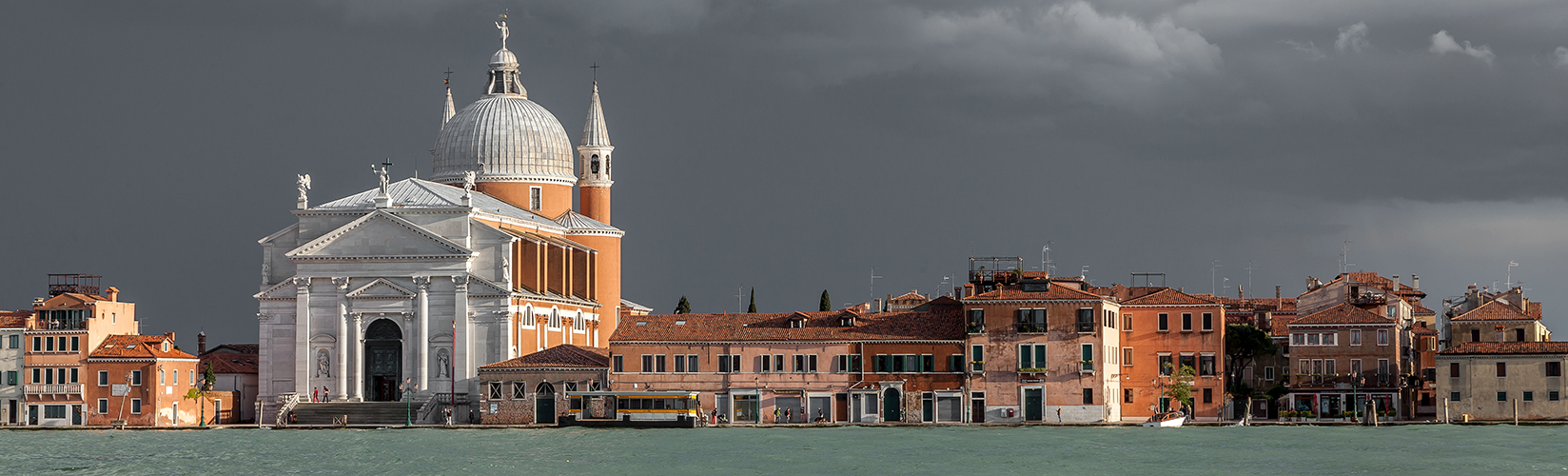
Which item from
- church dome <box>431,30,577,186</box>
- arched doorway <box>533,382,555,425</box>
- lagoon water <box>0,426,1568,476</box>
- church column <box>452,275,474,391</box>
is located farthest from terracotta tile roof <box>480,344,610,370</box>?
church dome <box>431,30,577,186</box>

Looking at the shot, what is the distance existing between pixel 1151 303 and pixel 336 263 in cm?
2693

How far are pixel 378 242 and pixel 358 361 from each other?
13.2ft

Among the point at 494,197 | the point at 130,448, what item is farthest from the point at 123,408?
the point at 494,197

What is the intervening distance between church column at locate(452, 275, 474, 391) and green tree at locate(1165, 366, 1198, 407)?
75.2 ft

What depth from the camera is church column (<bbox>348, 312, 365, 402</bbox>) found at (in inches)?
2995

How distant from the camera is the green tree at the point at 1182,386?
72.8 meters

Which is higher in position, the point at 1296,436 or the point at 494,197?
the point at 494,197

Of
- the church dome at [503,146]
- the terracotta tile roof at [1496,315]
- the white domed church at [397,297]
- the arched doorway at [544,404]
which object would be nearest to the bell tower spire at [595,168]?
the church dome at [503,146]

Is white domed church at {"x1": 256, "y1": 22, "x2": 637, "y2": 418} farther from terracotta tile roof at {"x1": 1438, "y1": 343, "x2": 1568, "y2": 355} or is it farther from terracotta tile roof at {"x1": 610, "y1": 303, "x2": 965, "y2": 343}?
terracotta tile roof at {"x1": 1438, "y1": 343, "x2": 1568, "y2": 355}

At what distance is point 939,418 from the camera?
71375 mm

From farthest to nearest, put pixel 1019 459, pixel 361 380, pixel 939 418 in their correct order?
1. pixel 361 380
2. pixel 939 418
3. pixel 1019 459

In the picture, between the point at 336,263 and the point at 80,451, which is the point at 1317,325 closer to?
the point at 336,263

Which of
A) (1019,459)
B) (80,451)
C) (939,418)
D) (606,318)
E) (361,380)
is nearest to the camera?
(1019,459)

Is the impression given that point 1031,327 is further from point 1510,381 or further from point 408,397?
point 408,397
